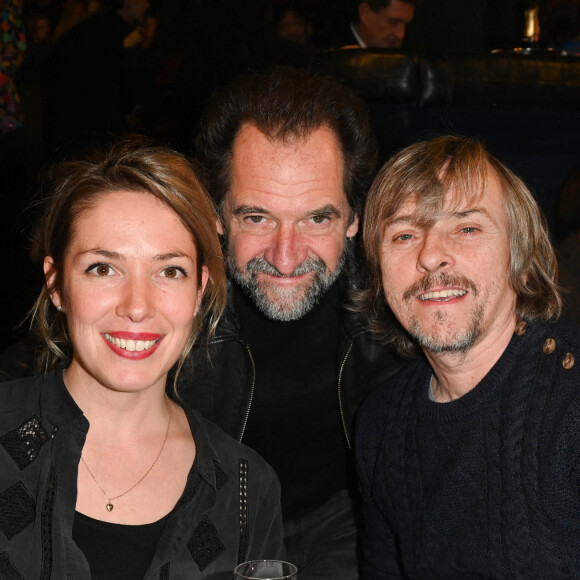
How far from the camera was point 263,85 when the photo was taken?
9.42 feet

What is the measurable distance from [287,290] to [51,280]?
71cm

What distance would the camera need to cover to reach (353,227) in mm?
2822

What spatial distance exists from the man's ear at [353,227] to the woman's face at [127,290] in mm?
776

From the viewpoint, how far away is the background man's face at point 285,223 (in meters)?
2.60

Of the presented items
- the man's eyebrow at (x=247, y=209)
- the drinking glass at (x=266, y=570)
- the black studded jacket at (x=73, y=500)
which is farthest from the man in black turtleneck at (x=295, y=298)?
the drinking glass at (x=266, y=570)

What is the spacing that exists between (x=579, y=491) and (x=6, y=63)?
4298 mm

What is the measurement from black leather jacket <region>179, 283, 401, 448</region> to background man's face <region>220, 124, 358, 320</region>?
17 centimetres

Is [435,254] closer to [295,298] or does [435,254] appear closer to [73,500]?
[295,298]

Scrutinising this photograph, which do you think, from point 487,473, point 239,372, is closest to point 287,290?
point 239,372

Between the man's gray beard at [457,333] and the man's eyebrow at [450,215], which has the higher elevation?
the man's eyebrow at [450,215]

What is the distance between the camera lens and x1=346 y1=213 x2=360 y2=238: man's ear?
2795mm

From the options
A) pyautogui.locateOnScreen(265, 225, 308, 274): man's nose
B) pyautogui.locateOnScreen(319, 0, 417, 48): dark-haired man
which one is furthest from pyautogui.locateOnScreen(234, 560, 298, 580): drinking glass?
pyautogui.locateOnScreen(319, 0, 417, 48): dark-haired man

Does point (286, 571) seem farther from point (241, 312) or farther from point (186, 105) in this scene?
point (186, 105)

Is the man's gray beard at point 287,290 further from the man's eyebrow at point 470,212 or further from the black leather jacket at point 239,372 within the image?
the man's eyebrow at point 470,212
